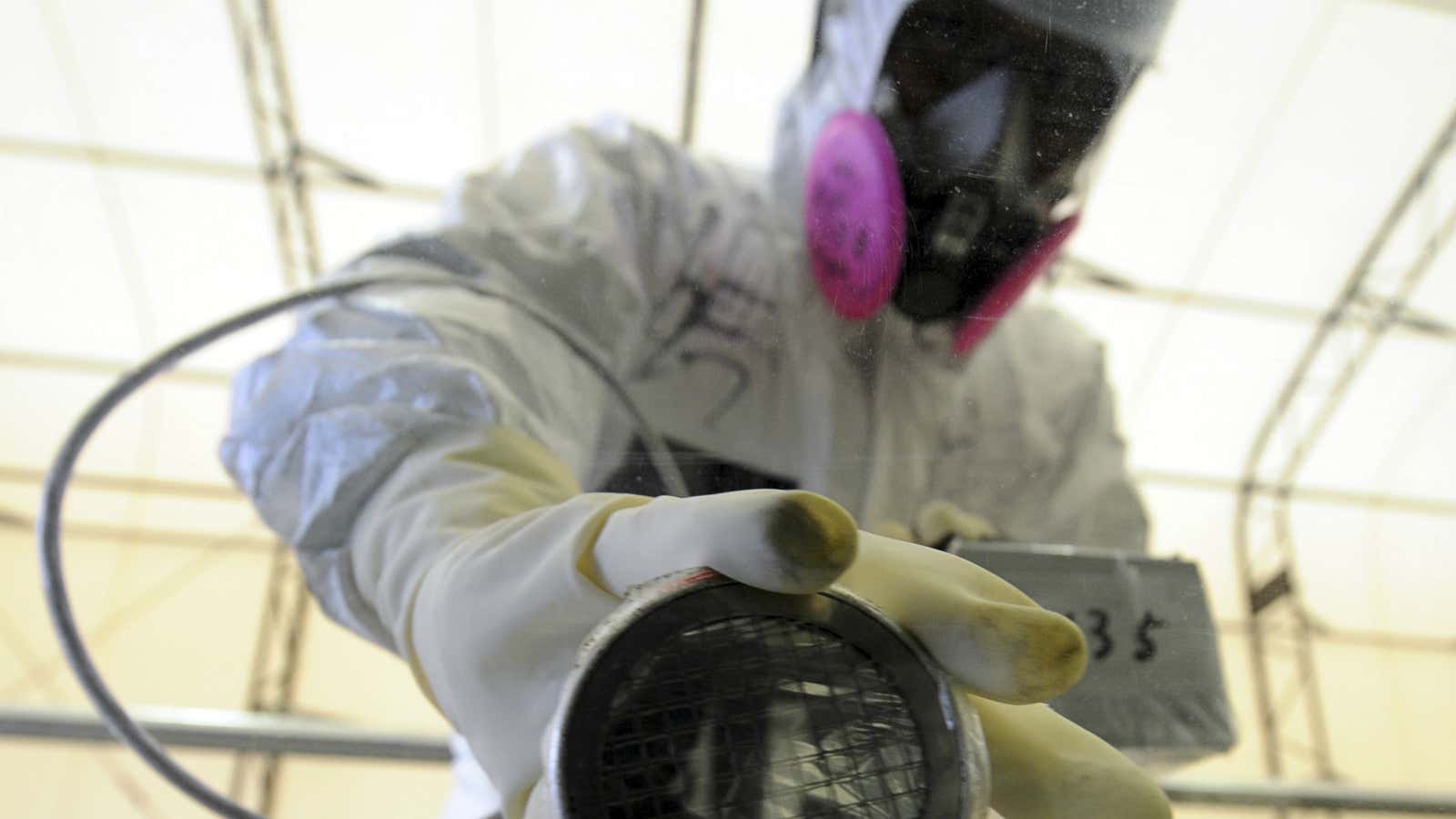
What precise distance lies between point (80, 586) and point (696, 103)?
2309 millimetres

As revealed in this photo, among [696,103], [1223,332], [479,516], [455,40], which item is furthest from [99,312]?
[1223,332]

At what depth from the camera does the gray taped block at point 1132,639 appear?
24cm

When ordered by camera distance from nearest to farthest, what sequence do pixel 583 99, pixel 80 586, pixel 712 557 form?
pixel 712 557, pixel 583 99, pixel 80 586

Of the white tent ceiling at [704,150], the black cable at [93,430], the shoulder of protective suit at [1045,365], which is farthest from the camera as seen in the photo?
the shoulder of protective suit at [1045,365]

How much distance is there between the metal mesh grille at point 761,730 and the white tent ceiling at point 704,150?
0.40ft

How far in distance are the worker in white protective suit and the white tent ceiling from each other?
0.04 metres

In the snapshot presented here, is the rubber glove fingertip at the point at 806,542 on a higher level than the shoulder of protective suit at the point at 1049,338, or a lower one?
lower

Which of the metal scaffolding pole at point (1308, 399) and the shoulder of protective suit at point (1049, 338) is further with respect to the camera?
the shoulder of protective suit at point (1049, 338)

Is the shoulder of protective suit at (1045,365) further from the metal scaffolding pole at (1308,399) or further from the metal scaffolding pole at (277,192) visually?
the metal scaffolding pole at (277,192)

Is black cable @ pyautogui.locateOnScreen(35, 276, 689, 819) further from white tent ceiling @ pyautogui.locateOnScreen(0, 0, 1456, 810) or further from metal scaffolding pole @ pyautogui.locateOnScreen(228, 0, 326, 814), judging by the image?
metal scaffolding pole @ pyautogui.locateOnScreen(228, 0, 326, 814)

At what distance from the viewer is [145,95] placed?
2.08 metres

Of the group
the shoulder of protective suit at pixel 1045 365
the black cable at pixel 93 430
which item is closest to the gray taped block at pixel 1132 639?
the black cable at pixel 93 430

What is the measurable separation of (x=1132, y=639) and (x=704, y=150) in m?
0.90

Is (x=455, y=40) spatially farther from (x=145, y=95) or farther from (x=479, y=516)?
(x=479, y=516)
